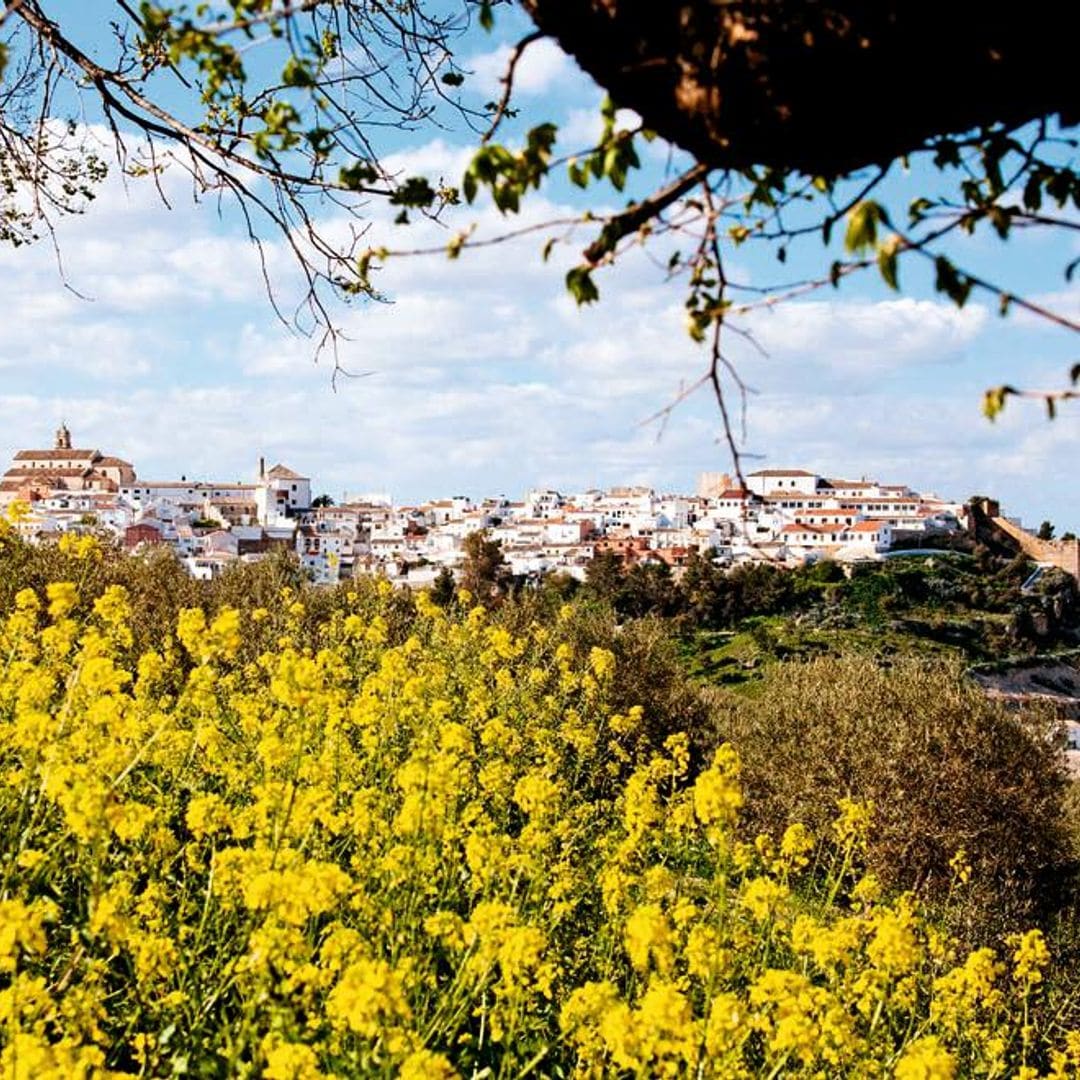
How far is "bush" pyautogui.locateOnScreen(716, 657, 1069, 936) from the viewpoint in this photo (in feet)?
57.4

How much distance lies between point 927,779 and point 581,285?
53.3 feet

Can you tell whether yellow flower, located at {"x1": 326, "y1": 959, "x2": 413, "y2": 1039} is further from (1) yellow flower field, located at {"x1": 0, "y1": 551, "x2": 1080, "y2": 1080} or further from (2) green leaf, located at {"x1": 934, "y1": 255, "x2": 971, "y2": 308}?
(2) green leaf, located at {"x1": 934, "y1": 255, "x2": 971, "y2": 308}

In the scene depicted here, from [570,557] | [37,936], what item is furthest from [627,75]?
[570,557]

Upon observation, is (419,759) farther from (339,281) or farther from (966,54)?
(966,54)

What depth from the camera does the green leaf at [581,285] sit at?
10.3 feet

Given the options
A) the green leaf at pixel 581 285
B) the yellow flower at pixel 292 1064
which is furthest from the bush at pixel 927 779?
the green leaf at pixel 581 285

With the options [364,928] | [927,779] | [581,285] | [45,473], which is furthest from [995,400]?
[45,473]

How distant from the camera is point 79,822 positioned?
437cm

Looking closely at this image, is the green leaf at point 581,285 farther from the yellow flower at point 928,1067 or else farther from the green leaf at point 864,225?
the yellow flower at point 928,1067

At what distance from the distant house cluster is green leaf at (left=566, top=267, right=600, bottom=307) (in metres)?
89.1

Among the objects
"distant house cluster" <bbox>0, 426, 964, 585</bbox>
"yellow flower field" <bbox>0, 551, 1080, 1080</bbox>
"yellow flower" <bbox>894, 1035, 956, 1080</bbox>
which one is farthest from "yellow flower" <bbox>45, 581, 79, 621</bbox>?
"distant house cluster" <bbox>0, 426, 964, 585</bbox>

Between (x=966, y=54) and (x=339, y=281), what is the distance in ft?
20.0

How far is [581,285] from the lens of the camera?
3135 millimetres

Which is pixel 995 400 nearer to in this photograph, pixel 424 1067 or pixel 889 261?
pixel 889 261
